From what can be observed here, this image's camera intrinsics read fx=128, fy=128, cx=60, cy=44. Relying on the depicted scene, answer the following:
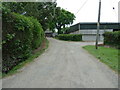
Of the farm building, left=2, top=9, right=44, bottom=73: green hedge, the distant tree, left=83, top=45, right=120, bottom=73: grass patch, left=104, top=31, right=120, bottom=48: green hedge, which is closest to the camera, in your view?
left=2, top=9, right=44, bottom=73: green hedge

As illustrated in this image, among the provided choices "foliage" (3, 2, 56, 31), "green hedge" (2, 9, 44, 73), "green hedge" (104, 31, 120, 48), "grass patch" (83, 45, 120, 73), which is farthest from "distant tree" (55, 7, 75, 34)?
"green hedge" (2, 9, 44, 73)

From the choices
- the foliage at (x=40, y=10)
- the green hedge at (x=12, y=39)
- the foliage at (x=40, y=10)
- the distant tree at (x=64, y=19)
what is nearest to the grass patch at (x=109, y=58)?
the green hedge at (x=12, y=39)

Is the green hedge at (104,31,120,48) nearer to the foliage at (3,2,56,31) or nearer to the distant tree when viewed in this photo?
the foliage at (3,2,56,31)

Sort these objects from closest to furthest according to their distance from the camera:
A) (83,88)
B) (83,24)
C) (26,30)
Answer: (83,88) → (26,30) → (83,24)

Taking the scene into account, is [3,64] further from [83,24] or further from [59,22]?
[59,22]

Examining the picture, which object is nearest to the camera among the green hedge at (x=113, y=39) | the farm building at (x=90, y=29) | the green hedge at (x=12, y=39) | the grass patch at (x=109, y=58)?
the green hedge at (x=12, y=39)

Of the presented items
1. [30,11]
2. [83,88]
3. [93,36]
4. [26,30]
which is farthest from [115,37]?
[93,36]

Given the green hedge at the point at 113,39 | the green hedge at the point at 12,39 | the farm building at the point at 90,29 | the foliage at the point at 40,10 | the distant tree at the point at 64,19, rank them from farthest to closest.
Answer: the distant tree at the point at 64,19
the farm building at the point at 90,29
the green hedge at the point at 113,39
the foliage at the point at 40,10
the green hedge at the point at 12,39

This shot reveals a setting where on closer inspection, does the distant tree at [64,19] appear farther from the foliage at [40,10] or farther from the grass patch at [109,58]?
the grass patch at [109,58]

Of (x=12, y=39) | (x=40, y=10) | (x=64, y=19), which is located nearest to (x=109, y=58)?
(x=12, y=39)

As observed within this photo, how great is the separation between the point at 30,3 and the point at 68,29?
34.5 m

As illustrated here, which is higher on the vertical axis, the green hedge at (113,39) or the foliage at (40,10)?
the foliage at (40,10)

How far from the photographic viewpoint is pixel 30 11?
15.4 m

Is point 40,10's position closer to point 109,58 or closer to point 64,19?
point 109,58
